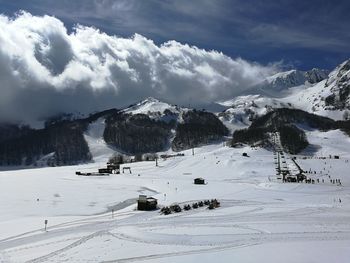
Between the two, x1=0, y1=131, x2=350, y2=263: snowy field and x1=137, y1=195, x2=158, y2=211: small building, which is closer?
x1=0, y1=131, x2=350, y2=263: snowy field

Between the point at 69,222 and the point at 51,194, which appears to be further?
the point at 51,194

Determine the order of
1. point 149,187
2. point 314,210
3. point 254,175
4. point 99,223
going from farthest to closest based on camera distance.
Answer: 1. point 254,175
2. point 149,187
3. point 314,210
4. point 99,223

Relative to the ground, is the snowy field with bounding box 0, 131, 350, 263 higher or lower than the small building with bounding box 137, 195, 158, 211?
lower

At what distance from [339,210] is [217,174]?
Answer: 6839 cm

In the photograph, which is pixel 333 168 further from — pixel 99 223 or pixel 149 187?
pixel 99 223

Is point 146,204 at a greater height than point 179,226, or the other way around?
point 146,204

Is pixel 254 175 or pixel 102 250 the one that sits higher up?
pixel 254 175

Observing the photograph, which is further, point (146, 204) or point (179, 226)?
point (146, 204)

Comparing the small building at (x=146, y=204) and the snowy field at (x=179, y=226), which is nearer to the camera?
the snowy field at (x=179, y=226)

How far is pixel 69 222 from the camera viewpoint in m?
50.0

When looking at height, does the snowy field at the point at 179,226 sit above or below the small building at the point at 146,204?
below

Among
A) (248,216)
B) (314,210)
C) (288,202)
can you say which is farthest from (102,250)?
(288,202)

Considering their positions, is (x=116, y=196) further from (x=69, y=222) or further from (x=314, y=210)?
(x=314, y=210)

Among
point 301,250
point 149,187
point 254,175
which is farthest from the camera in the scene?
point 254,175
